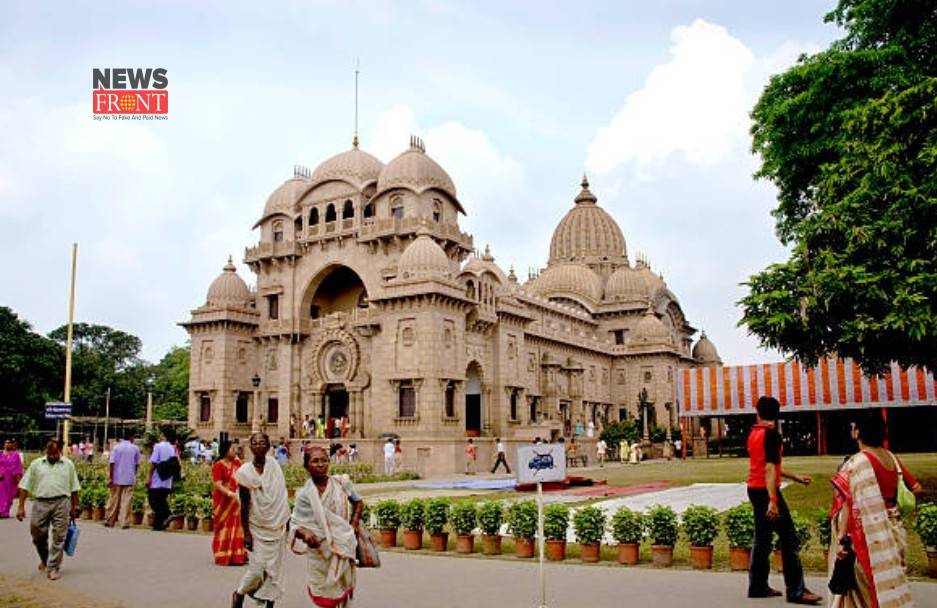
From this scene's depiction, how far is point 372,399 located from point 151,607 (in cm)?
2912

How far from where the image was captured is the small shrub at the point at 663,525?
10367 mm

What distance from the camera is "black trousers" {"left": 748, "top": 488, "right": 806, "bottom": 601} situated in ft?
27.1

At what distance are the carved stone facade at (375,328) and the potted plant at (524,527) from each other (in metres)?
22.4

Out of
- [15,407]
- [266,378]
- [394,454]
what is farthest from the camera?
[15,407]

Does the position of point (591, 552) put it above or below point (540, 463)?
below

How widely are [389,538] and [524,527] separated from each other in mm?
2448

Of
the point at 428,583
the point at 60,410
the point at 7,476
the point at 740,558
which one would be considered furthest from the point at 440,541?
the point at 60,410

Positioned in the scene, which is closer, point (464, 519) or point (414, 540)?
point (464, 519)

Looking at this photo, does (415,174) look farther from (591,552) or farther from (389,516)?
(591,552)

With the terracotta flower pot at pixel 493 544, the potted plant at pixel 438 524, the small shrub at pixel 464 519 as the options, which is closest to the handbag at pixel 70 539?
the potted plant at pixel 438 524

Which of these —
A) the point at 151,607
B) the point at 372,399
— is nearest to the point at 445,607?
the point at 151,607

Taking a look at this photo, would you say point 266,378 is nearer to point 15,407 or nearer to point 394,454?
point 394,454

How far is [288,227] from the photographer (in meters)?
44.5

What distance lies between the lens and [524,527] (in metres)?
11.5
